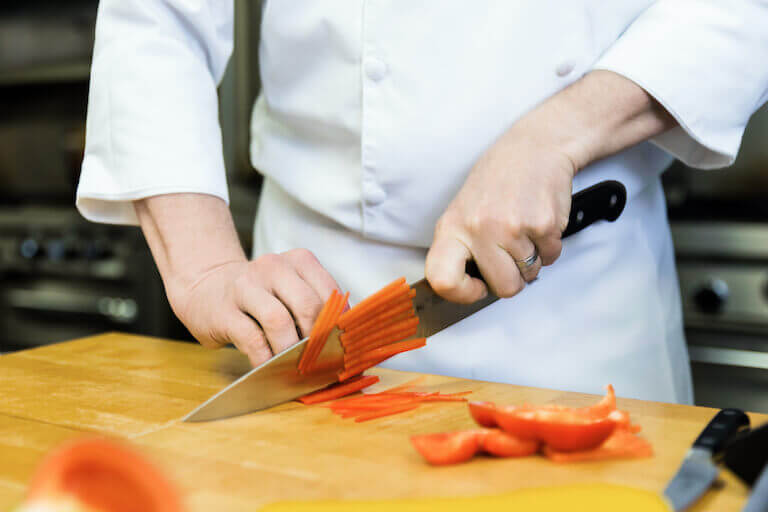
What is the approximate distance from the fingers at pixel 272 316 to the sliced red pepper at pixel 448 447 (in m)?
0.22

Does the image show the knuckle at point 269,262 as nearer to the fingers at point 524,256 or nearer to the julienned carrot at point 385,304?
the julienned carrot at point 385,304

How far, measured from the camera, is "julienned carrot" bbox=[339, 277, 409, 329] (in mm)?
712

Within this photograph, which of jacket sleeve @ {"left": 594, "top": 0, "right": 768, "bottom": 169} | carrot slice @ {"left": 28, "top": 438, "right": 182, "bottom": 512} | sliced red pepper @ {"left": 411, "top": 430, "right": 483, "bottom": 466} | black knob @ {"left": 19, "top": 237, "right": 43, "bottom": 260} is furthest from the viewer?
black knob @ {"left": 19, "top": 237, "right": 43, "bottom": 260}

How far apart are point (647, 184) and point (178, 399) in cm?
60

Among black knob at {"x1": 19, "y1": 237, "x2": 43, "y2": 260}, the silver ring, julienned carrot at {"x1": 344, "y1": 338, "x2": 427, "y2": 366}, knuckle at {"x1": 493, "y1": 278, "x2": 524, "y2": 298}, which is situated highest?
the silver ring

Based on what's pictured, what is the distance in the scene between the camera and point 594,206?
32.6 inches

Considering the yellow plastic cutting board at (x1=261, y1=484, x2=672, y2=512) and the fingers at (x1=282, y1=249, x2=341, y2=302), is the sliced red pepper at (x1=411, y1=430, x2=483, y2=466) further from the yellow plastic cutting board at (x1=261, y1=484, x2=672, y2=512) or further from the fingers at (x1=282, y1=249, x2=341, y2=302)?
the fingers at (x1=282, y1=249, x2=341, y2=302)

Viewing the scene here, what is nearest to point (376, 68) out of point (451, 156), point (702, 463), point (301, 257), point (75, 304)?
point (451, 156)

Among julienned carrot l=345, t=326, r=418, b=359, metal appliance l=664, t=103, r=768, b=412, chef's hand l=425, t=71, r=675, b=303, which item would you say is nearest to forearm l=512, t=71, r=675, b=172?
chef's hand l=425, t=71, r=675, b=303

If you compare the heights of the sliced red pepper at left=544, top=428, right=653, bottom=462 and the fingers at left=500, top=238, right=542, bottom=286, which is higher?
the fingers at left=500, top=238, right=542, bottom=286

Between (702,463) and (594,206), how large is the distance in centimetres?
37

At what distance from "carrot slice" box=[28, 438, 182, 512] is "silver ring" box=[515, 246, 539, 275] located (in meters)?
0.50

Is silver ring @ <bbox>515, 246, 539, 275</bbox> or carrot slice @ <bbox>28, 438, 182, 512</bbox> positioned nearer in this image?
carrot slice @ <bbox>28, 438, 182, 512</bbox>

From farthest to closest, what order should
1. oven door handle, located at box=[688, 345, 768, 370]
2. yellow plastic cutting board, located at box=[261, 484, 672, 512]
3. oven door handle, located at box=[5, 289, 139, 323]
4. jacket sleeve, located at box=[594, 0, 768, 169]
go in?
oven door handle, located at box=[5, 289, 139, 323], oven door handle, located at box=[688, 345, 768, 370], jacket sleeve, located at box=[594, 0, 768, 169], yellow plastic cutting board, located at box=[261, 484, 672, 512]
